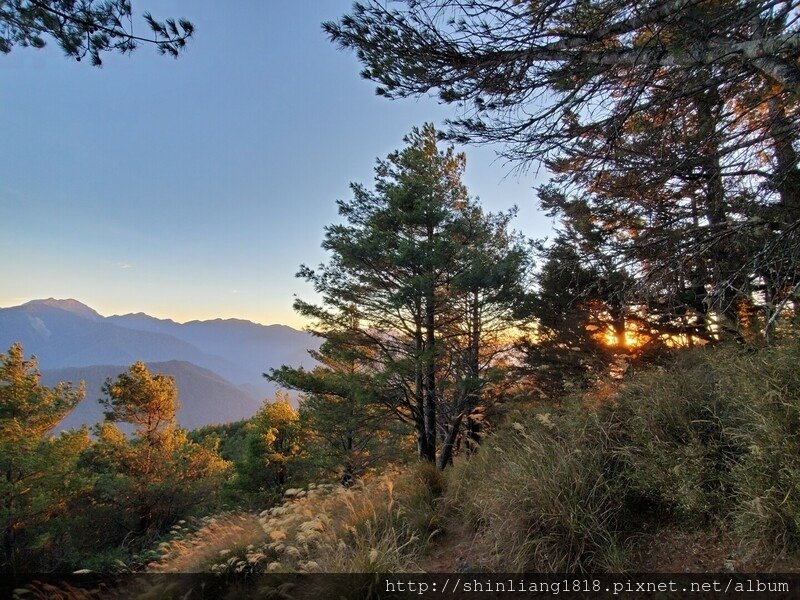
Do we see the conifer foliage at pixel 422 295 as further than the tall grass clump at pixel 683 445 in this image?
Yes

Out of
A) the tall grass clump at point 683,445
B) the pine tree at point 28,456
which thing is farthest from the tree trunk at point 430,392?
the pine tree at point 28,456

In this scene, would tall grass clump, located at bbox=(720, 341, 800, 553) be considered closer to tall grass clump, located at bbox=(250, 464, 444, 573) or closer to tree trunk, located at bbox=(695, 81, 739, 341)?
tree trunk, located at bbox=(695, 81, 739, 341)

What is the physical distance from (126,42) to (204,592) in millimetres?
4895

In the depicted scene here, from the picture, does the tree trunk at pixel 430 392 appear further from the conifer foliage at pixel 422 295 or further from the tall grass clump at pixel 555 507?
the tall grass clump at pixel 555 507

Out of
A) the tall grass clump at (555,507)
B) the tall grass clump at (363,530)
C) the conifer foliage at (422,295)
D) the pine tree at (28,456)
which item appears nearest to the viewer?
the tall grass clump at (555,507)

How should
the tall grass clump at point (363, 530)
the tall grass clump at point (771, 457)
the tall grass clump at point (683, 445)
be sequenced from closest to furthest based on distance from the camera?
1. the tall grass clump at point (771, 457)
2. the tall grass clump at point (683, 445)
3. the tall grass clump at point (363, 530)

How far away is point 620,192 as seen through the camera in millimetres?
5137

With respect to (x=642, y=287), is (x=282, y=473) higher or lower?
lower

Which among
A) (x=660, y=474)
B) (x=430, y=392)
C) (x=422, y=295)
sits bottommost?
(x=660, y=474)

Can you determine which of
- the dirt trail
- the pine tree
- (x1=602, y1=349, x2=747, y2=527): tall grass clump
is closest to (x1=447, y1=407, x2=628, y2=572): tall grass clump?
the dirt trail

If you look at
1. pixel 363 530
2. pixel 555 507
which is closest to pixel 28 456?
pixel 363 530

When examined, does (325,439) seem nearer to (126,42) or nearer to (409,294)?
(409,294)

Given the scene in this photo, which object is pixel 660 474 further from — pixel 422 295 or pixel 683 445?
pixel 422 295

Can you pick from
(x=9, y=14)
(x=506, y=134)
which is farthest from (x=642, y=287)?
(x=9, y=14)
